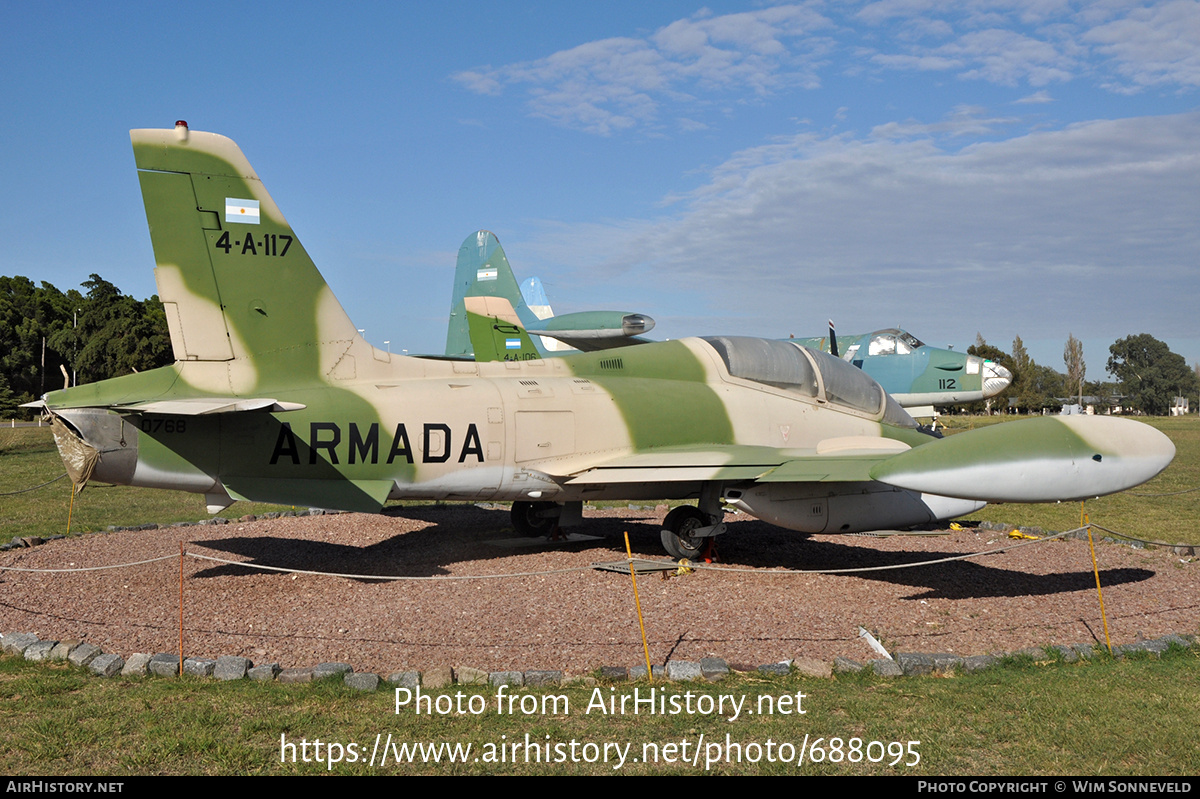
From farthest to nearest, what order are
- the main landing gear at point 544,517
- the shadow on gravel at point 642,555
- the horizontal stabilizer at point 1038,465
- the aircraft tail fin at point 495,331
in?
1. the aircraft tail fin at point 495,331
2. the main landing gear at point 544,517
3. the shadow on gravel at point 642,555
4. the horizontal stabilizer at point 1038,465

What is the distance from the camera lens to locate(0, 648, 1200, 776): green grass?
4926mm

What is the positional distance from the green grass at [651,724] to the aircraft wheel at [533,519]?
6.46 metres

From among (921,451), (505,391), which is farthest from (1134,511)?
(505,391)

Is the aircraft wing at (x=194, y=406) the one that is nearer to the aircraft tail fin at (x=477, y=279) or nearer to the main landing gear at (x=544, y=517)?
the main landing gear at (x=544, y=517)

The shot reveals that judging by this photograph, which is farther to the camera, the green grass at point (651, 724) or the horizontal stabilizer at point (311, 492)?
the horizontal stabilizer at point (311, 492)

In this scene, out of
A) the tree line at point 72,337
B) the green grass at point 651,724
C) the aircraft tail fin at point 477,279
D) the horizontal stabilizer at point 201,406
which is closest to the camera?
the green grass at point 651,724

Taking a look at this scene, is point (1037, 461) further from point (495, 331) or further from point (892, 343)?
point (892, 343)

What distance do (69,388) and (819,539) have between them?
10865 millimetres

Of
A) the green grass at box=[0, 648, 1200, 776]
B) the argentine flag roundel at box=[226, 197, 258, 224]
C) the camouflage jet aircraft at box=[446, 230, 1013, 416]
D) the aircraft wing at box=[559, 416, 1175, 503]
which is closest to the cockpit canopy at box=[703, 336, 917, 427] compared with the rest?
the aircraft wing at box=[559, 416, 1175, 503]

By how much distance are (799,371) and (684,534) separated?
3022 millimetres

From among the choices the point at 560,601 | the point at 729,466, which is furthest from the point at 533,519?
the point at 729,466

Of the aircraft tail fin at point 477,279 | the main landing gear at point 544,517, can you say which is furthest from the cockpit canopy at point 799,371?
the aircraft tail fin at point 477,279

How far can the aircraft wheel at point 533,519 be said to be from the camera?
505 inches

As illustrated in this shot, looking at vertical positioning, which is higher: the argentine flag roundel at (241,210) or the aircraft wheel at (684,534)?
the argentine flag roundel at (241,210)
